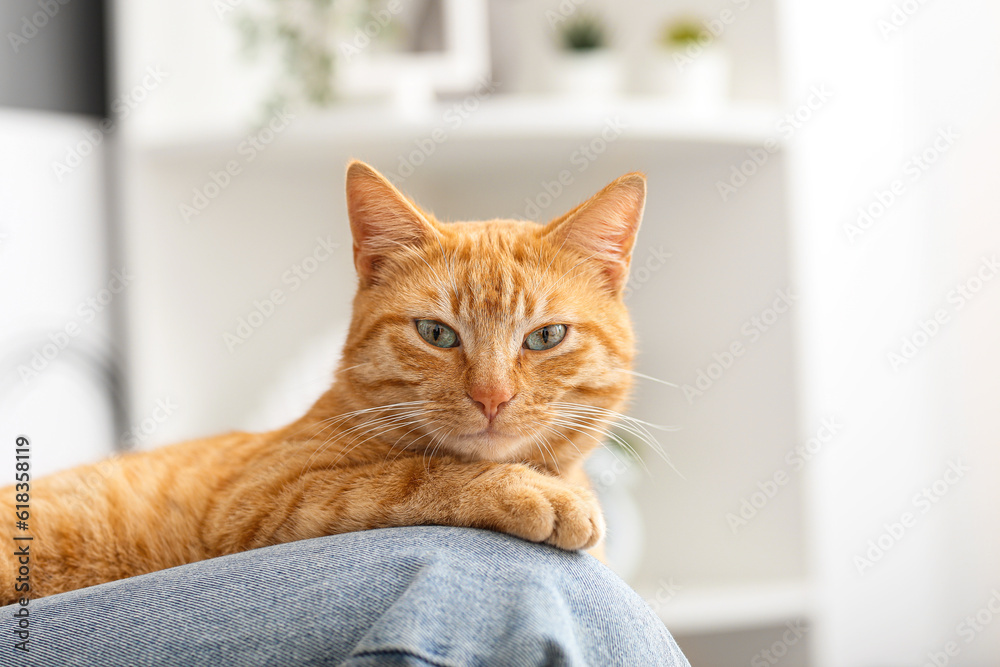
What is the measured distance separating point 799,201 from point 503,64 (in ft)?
4.20

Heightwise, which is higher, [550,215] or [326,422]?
[550,215]

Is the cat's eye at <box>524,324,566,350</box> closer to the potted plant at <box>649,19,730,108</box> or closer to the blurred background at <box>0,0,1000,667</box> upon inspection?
the blurred background at <box>0,0,1000,667</box>

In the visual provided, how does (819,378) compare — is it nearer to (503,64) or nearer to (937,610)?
(937,610)

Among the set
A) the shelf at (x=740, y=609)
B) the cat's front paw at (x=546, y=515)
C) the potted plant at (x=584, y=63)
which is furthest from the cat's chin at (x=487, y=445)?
the potted plant at (x=584, y=63)

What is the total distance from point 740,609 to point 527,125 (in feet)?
5.26

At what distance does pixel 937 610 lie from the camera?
8.59 feet

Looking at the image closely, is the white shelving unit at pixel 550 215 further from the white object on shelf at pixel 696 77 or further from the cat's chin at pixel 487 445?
the cat's chin at pixel 487 445

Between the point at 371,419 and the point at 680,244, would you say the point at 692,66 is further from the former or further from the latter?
the point at 371,419

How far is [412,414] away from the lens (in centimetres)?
114

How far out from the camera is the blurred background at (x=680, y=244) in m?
2.39

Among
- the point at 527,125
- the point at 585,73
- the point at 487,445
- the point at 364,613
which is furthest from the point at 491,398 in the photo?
the point at 585,73

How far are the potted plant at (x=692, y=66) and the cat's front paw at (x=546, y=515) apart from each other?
1.83 m

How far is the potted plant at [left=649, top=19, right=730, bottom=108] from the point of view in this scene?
2484 mm

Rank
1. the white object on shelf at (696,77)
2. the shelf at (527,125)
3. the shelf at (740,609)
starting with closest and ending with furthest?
the shelf at (527,125), the shelf at (740,609), the white object on shelf at (696,77)
